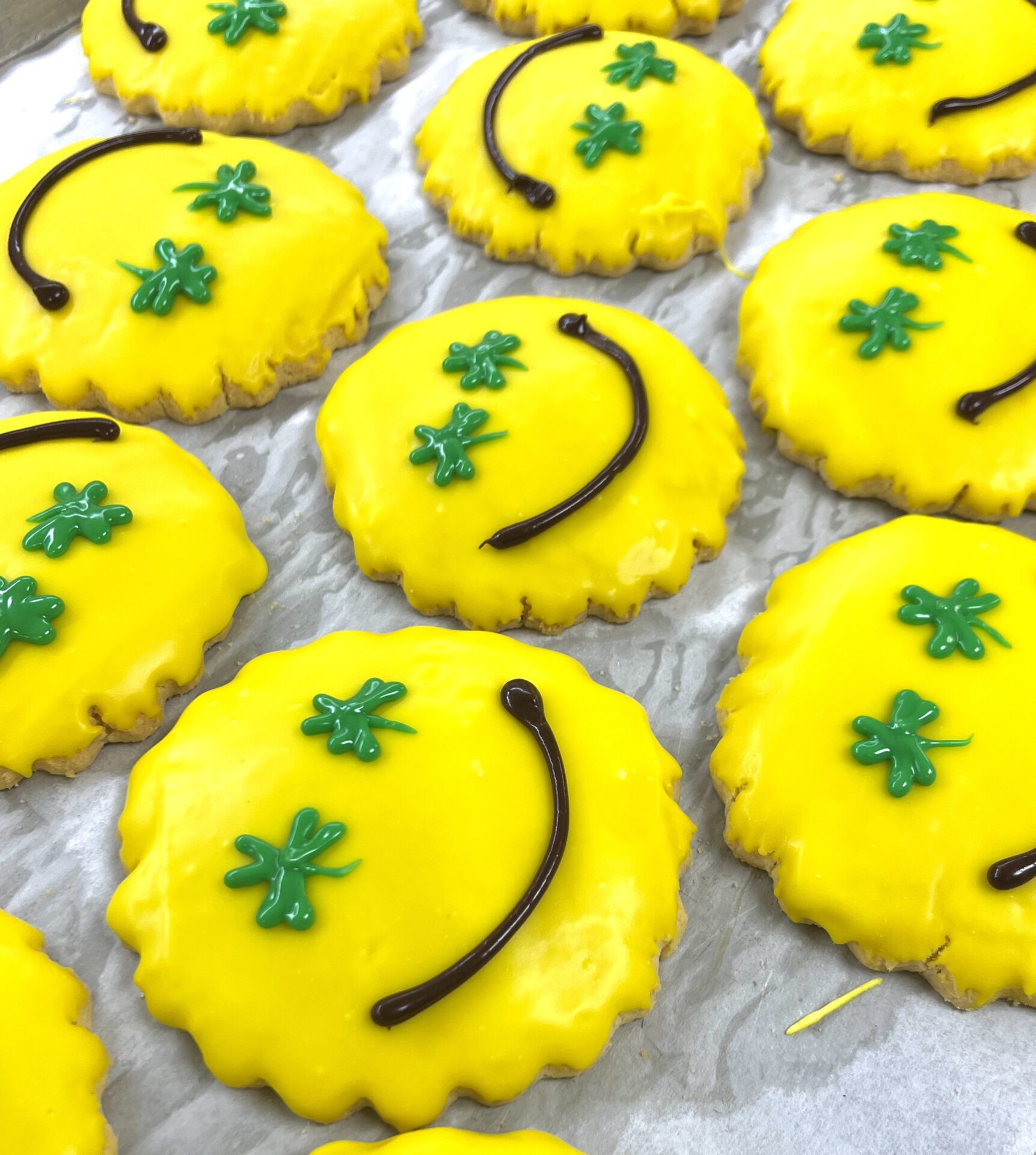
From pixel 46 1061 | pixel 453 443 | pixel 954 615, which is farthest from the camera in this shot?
pixel 453 443

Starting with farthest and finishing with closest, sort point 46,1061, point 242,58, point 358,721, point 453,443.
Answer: point 242,58, point 453,443, point 358,721, point 46,1061

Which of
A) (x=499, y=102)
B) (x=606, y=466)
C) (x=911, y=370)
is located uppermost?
(x=499, y=102)

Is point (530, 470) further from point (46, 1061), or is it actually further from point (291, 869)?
point (46, 1061)

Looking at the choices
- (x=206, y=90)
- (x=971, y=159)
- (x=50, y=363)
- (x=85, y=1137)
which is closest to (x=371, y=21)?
(x=206, y=90)

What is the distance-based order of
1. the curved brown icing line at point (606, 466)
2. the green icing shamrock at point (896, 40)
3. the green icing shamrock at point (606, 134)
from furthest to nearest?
1. the green icing shamrock at point (896, 40)
2. the green icing shamrock at point (606, 134)
3. the curved brown icing line at point (606, 466)

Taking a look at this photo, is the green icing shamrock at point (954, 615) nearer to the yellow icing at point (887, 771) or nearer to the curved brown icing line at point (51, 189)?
the yellow icing at point (887, 771)

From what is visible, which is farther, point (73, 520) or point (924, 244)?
point (924, 244)

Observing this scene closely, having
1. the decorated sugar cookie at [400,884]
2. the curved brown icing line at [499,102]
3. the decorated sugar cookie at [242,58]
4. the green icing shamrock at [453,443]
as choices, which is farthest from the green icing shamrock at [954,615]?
the decorated sugar cookie at [242,58]

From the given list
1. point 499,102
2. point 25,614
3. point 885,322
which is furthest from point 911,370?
point 25,614
